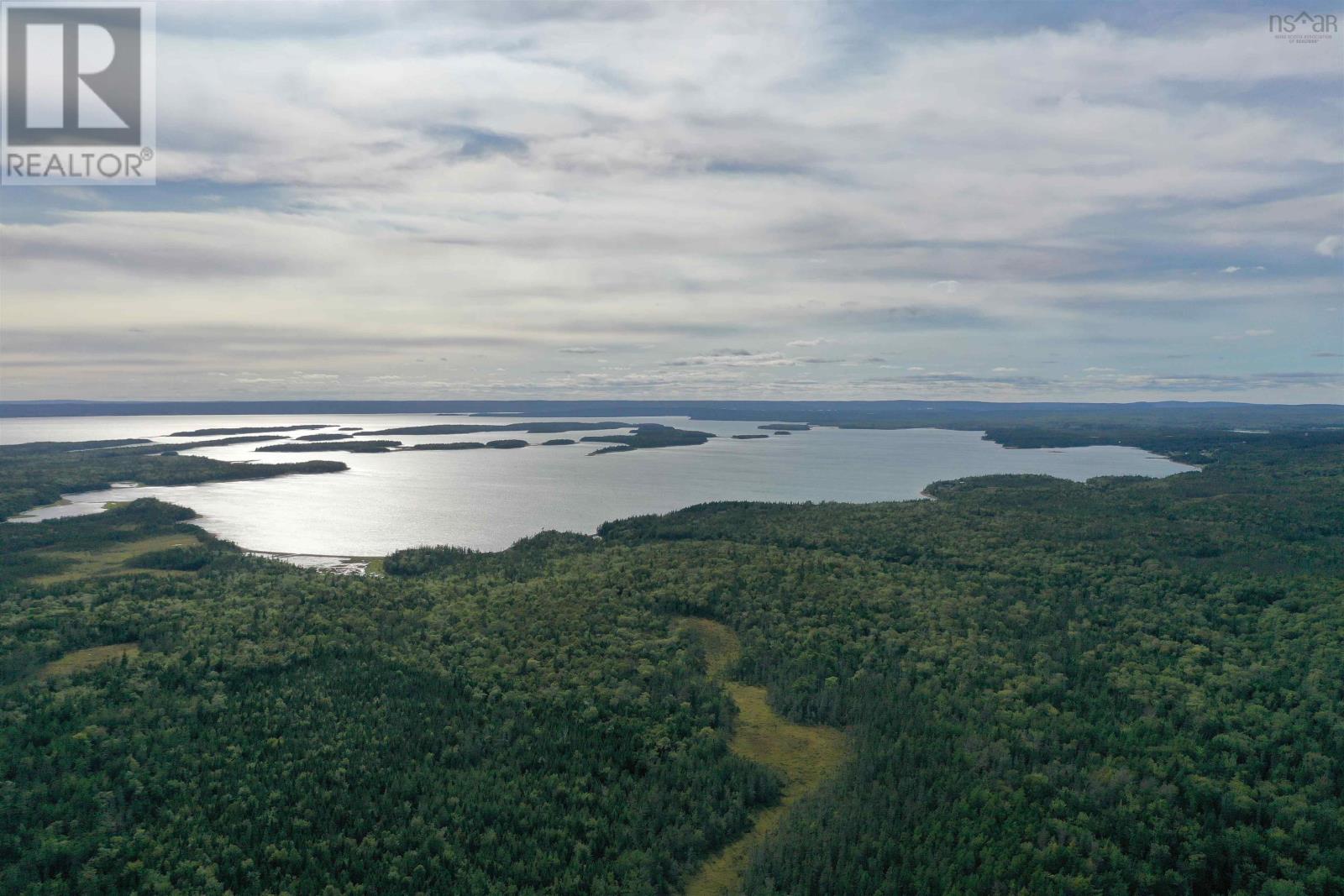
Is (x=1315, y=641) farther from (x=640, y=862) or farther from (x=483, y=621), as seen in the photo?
(x=483, y=621)

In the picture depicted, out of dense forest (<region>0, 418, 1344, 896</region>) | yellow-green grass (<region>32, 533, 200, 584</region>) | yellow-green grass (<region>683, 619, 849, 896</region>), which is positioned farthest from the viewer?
yellow-green grass (<region>32, 533, 200, 584</region>)

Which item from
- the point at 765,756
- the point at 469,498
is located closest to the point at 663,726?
the point at 765,756

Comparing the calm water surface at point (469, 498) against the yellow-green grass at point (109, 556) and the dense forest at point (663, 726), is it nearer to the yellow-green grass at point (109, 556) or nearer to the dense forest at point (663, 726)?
the yellow-green grass at point (109, 556)

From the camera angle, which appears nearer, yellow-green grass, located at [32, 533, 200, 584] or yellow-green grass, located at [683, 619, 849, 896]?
yellow-green grass, located at [683, 619, 849, 896]

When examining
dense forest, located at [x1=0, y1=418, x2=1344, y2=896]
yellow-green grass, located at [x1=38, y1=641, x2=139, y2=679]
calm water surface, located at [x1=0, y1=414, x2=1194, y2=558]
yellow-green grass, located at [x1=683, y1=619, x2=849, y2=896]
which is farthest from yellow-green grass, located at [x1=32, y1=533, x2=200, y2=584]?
yellow-green grass, located at [x1=683, y1=619, x2=849, y2=896]

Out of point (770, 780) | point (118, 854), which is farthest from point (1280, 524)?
point (118, 854)

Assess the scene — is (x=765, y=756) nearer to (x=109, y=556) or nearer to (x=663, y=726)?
(x=663, y=726)

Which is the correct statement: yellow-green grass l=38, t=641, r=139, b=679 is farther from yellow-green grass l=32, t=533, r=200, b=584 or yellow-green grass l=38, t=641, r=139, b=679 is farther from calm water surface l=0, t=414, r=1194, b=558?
calm water surface l=0, t=414, r=1194, b=558
